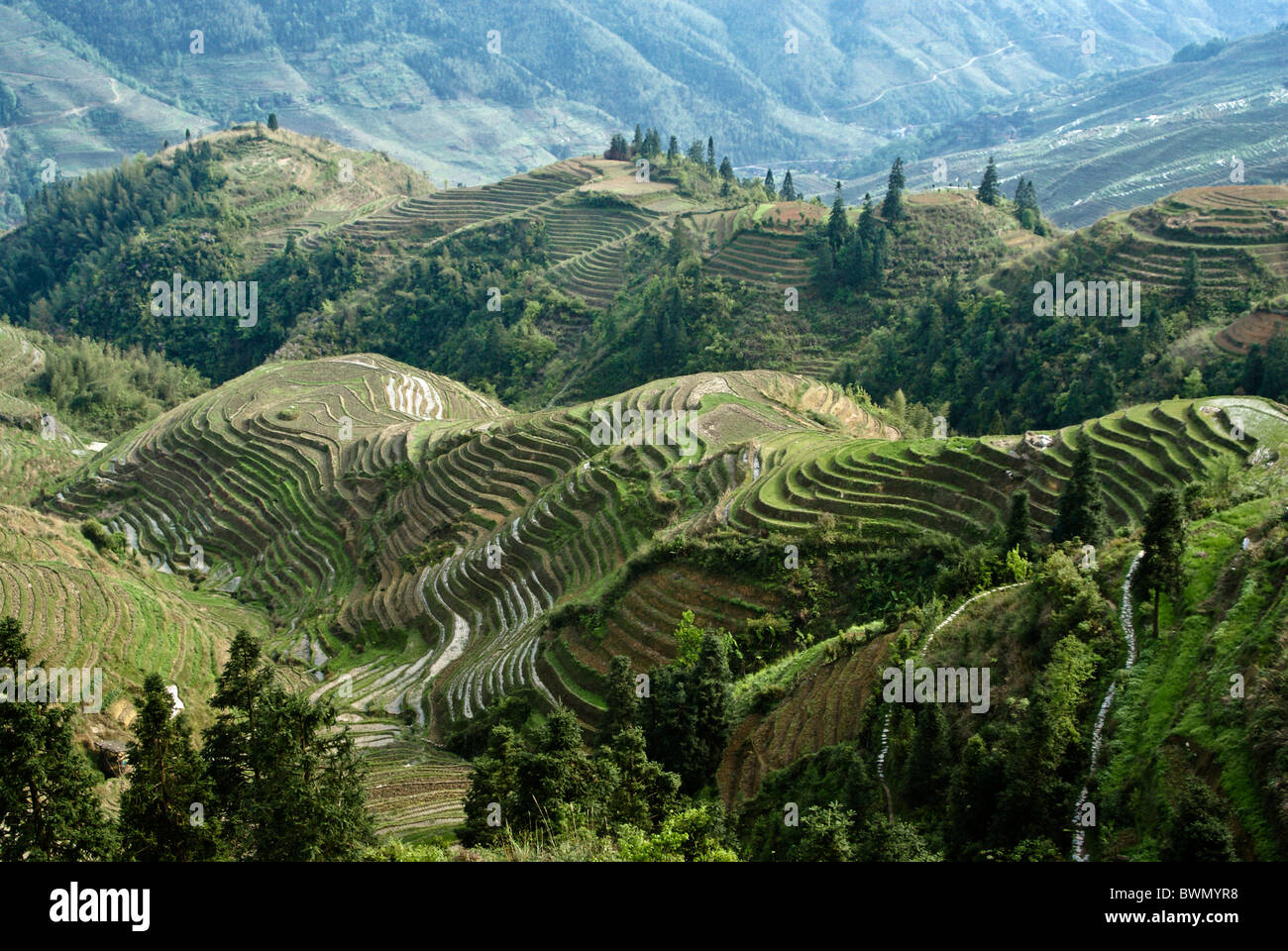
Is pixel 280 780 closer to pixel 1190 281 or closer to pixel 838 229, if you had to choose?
pixel 1190 281

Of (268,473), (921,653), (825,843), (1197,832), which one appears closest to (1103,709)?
(921,653)

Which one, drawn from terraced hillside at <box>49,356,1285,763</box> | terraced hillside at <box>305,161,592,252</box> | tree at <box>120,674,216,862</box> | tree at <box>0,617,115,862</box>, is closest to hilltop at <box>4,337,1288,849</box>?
terraced hillside at <box>49,356,1285,763</box>

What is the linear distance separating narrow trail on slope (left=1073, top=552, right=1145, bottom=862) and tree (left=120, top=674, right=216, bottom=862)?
35.2 ft

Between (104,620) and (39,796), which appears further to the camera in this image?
(104,620)

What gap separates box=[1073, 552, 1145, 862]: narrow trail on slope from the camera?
11.3m

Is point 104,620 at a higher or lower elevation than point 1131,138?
lower

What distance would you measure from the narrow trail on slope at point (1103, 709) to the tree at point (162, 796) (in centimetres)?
1073

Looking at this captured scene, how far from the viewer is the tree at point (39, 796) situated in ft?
41.6

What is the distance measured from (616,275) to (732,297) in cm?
1288

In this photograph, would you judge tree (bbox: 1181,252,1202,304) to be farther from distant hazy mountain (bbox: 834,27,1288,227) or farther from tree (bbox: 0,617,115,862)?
distant hazy mountain (bbox: 834,27,1288,227)

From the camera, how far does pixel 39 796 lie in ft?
42.3

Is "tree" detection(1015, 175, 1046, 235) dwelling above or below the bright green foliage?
above

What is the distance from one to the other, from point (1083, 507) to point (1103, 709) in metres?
6.76
